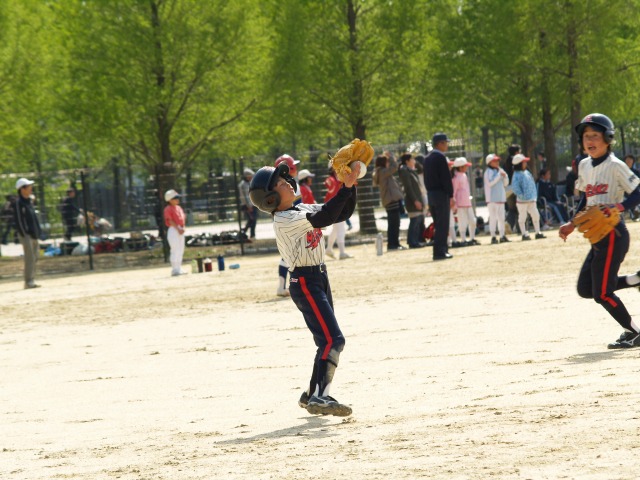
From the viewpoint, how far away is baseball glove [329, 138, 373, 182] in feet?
26.1

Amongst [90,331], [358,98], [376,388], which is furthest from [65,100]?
[376,388]

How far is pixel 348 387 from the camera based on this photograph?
31.2 ft

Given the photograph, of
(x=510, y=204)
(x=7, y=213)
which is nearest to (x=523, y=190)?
(x=510, y=204)

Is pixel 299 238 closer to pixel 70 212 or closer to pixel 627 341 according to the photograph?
pixel 627 341

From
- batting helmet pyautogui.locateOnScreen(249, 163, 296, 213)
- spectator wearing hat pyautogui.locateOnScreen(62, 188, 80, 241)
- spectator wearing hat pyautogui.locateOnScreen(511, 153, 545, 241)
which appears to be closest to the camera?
batting helmet pyautogui.locateOnScreen(249, 163, 296, 213)

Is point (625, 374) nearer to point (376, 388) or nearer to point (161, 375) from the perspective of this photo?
point (376, 388)

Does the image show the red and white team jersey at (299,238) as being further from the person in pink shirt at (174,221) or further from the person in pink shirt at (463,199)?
the person in pink shirt at (463,199)

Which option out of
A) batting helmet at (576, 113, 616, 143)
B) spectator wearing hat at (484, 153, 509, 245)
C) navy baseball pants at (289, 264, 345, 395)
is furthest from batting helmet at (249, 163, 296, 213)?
spectator wearing hat at (484, 153, 509, 245)

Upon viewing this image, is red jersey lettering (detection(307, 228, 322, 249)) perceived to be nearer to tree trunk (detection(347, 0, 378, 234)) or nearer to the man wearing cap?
the man wearing cap

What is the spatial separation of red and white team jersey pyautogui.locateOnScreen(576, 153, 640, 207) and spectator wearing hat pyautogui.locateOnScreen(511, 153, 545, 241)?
15.0 metres

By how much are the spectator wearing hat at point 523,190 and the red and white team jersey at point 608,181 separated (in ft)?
49.2

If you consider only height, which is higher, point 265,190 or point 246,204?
point 265,190

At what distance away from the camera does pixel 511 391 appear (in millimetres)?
8422

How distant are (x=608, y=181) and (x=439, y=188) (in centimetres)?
1256
